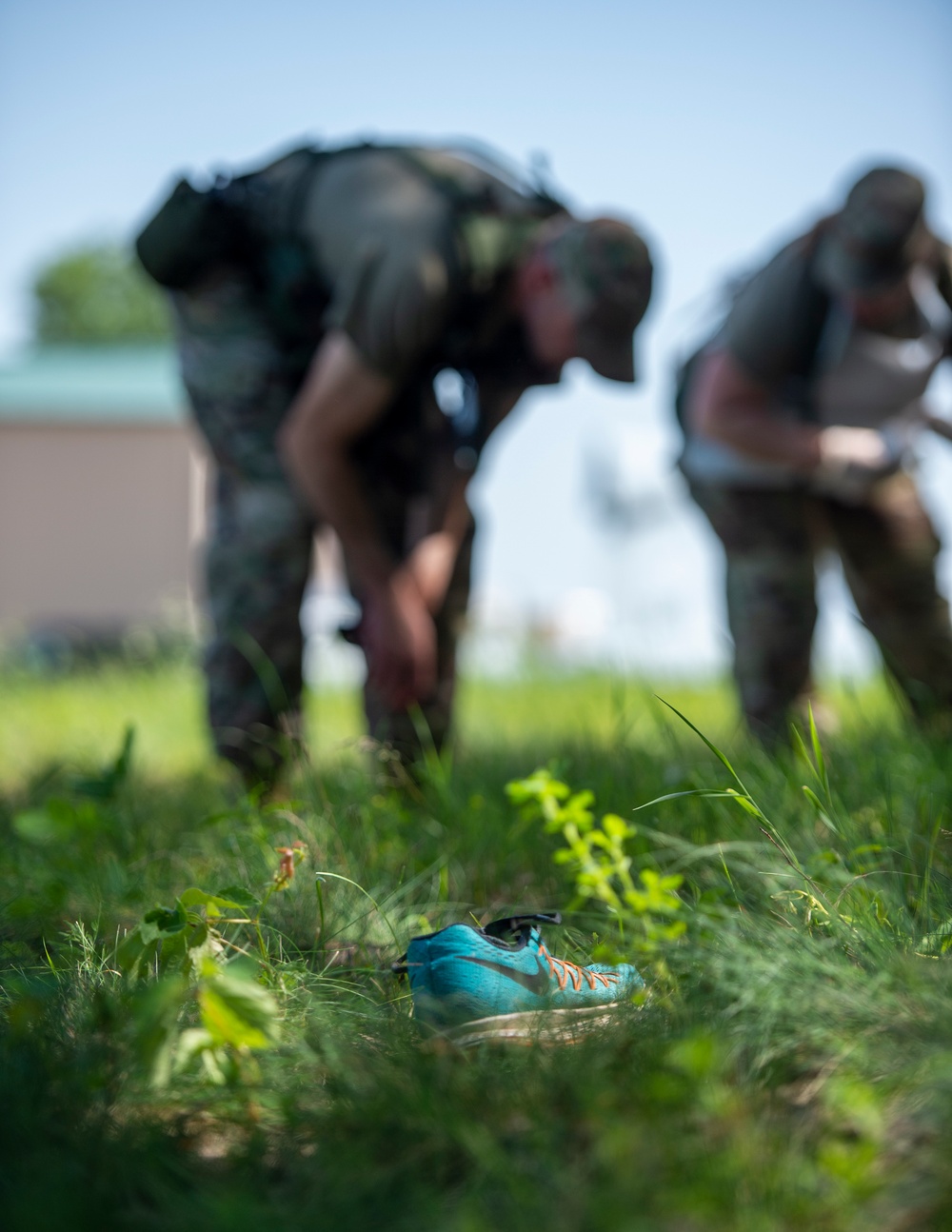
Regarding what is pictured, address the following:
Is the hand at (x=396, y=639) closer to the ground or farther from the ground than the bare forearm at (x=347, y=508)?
closer to the ground

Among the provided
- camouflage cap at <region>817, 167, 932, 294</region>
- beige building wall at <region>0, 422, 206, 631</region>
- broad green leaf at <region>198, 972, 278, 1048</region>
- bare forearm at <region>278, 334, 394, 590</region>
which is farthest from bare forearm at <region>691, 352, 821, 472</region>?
beige building wall at <region>0, 422, 206, 631</region>

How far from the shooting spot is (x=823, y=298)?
267 cm

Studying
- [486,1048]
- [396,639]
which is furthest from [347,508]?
[486,1048]

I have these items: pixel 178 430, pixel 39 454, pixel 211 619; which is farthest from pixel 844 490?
pixel 39 454

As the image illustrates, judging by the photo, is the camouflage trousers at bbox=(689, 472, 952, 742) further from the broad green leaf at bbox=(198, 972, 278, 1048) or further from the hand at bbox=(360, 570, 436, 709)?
the broad green leaf at bbox=(198, 972, 278, 1048)

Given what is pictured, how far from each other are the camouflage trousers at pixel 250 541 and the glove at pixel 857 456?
1.17 metres

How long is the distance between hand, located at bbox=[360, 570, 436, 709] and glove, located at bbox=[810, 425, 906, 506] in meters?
1.10

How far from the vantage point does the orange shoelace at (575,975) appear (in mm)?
1230

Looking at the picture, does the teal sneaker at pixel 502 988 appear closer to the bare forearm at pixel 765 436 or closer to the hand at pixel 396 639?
the hand at pixel 396 639

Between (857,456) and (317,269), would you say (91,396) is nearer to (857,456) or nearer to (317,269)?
(317,269)

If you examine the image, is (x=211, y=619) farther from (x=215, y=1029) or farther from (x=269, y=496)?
(x=215, y=1029)

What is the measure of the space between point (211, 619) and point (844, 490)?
5.53 ft

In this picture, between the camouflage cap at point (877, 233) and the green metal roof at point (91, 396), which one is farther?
the green metal roof at point (91, 396)

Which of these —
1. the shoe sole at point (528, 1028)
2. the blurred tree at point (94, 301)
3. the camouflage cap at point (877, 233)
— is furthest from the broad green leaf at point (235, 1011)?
the blurred tree at point (94, 301)
